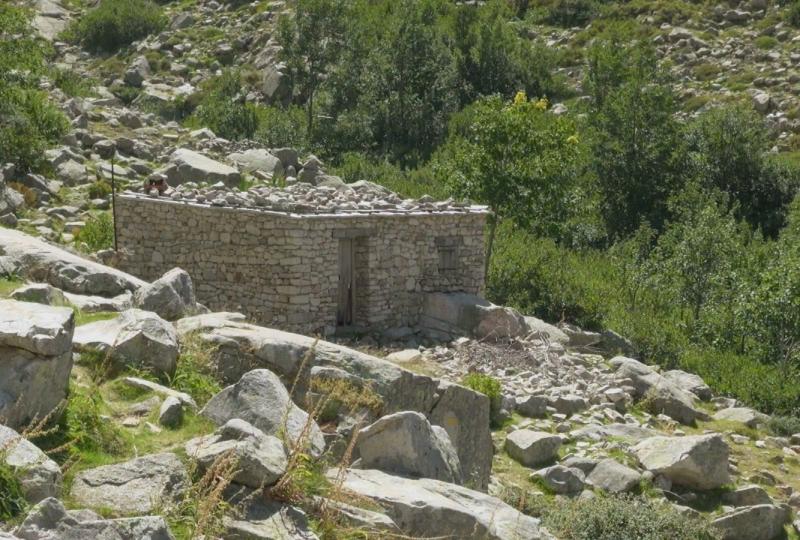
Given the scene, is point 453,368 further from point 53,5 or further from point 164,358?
point 53,5

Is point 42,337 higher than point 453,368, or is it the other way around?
point 42,337

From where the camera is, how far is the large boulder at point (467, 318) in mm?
19922

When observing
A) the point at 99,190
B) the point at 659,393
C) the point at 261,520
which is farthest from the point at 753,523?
the point at 99,190

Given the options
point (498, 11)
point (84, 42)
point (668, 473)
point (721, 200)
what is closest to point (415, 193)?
point (721, 200)

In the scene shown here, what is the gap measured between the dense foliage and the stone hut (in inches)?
250

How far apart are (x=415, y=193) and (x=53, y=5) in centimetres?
3218

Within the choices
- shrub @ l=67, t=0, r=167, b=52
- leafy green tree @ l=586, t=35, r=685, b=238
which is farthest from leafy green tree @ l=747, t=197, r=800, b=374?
shrub @ l=67, t=0, r=167, b=52

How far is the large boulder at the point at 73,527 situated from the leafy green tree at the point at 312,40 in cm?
3654

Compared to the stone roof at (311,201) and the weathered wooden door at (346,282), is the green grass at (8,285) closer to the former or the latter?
the stone roof at (311,201)

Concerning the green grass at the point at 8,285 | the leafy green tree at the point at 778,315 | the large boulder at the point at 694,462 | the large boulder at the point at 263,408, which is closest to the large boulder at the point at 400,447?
the large boulder at the point at 263,408

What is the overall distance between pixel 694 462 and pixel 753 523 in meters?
1.09

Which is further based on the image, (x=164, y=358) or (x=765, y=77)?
(x=765, y=77)

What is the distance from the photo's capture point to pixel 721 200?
3562 centimetres

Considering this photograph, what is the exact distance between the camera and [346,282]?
19531 millimetres
